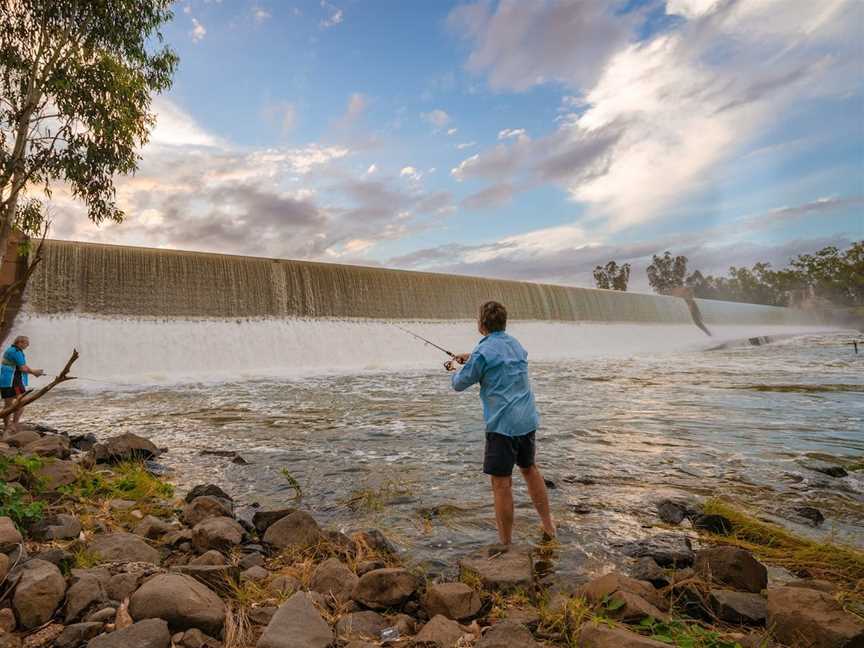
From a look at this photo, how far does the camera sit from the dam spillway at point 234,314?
15469 mm

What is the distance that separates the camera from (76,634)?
2.01 m

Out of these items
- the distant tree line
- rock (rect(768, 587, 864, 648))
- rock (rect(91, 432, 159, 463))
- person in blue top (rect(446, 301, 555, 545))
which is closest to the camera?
rock (rect(768, 587, 864, 648))

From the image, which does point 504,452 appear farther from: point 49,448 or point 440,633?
point 49,448

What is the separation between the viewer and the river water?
3928 mm

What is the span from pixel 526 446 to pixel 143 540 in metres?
2.51

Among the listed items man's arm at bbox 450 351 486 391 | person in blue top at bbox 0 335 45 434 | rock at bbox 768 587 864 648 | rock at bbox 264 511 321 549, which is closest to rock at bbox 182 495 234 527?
rock at bbox 264 511 321 549

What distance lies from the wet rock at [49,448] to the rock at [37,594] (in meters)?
3.54

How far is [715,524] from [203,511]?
12.4 ft

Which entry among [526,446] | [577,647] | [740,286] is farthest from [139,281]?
[740,286]

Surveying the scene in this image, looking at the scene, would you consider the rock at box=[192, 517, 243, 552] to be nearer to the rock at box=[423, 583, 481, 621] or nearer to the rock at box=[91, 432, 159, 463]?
the rock at box=[423, 583, 481, 621]

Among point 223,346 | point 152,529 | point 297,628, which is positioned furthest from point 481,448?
point 223,346

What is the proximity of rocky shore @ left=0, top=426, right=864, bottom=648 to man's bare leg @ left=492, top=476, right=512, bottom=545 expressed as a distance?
209mm

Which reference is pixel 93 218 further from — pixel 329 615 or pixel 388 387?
pixel 329 615

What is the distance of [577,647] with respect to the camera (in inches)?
80.4
